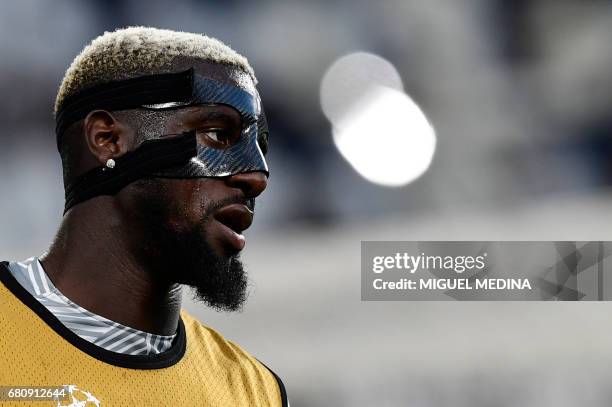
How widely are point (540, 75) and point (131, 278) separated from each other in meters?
6.50

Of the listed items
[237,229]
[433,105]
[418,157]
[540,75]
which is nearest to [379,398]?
[418,157]

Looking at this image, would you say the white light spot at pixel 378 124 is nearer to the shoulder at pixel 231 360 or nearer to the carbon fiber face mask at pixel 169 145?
the shoulder at pixel 231 360

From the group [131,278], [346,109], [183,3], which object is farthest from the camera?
[346,109]

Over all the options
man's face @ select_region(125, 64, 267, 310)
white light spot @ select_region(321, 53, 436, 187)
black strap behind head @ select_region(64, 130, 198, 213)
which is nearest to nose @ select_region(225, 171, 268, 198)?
man's face @ select_region(125, 64, 267, 310)

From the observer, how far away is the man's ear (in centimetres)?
210

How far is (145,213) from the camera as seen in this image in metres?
2.06

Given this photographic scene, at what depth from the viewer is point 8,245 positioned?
6953mm

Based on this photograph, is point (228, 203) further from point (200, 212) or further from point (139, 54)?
point (139, 54)

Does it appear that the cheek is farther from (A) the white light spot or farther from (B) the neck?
(A) the white light spot

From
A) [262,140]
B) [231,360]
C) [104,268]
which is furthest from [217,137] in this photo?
[231,360]

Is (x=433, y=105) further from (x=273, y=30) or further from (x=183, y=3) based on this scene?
(x=183, y=3)

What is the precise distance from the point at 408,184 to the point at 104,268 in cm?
597

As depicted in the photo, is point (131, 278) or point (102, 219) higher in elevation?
point (102, 219)

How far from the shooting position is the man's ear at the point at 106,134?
2.10m
